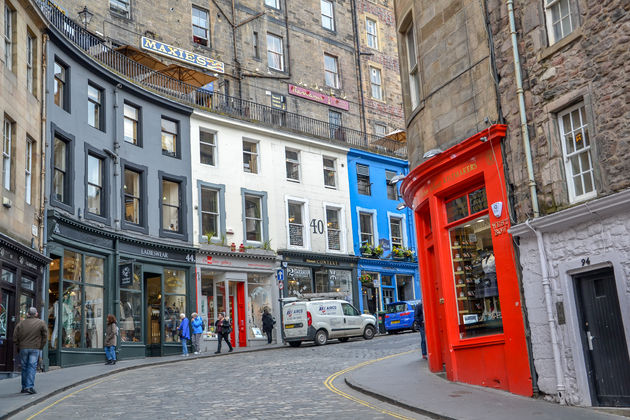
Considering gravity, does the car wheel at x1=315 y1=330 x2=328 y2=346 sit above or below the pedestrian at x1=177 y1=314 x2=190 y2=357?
below

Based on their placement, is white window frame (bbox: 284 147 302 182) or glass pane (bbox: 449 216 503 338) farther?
white window frame (bbox: 284 147 302 182)

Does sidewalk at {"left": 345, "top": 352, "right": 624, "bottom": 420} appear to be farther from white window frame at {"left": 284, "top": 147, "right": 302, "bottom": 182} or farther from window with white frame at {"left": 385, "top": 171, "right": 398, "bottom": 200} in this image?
window with white frame at {"left": 385, "top": 171, "right": 398, "bottom": 200}

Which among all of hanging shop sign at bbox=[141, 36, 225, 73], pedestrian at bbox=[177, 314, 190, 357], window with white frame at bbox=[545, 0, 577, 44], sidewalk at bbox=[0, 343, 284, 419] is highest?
hanging shop sign at bbox=[141, 36, 225, 73]

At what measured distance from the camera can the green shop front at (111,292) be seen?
69.2 feet

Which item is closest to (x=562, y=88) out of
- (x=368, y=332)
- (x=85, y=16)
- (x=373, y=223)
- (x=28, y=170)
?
(x=28, y=170)

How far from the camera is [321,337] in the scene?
27.1m

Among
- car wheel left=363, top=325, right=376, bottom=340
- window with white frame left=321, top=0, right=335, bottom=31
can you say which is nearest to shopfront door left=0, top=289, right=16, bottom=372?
car wheel left=363, top=325, right=376, bottom=340

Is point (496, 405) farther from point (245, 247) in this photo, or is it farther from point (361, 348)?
point (245, 247)

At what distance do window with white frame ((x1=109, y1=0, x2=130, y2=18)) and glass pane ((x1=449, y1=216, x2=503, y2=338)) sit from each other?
21165 mm

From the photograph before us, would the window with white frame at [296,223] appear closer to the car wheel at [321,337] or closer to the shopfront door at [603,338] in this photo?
the car wheel at [321,337]

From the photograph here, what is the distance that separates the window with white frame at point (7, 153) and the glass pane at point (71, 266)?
14.9 feet

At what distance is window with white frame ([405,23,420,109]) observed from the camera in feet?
54.6

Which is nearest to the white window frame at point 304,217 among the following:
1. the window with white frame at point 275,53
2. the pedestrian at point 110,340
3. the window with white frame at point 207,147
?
the window with white frame at point 207,147

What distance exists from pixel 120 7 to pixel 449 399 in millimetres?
24547
